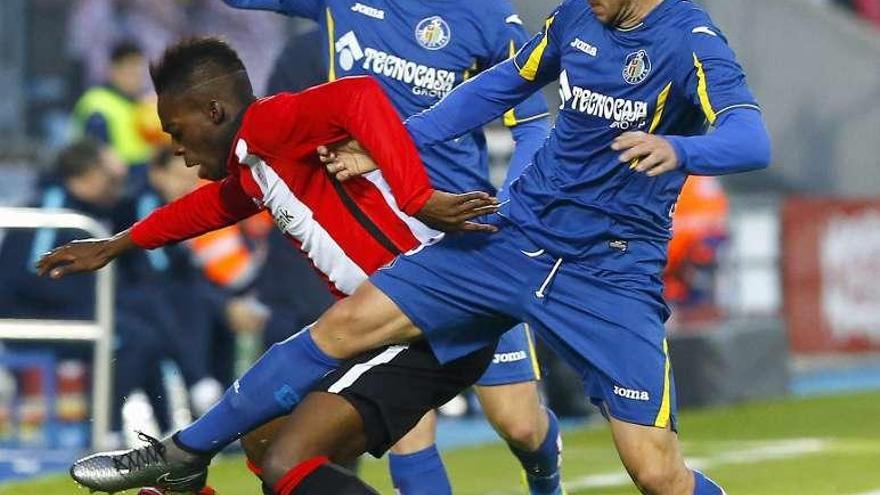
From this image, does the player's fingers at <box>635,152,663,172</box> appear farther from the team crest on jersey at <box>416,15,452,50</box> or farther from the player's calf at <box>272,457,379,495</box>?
the team crest on jersey at <box>416,15,452,50</box>

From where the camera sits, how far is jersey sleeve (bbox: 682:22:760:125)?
251 inches

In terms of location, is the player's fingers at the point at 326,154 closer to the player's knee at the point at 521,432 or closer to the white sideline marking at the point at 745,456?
the player's knee at the point at 521,432

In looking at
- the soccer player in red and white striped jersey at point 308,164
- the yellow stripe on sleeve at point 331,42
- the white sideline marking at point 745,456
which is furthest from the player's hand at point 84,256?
the white sideline marking at point 745,456

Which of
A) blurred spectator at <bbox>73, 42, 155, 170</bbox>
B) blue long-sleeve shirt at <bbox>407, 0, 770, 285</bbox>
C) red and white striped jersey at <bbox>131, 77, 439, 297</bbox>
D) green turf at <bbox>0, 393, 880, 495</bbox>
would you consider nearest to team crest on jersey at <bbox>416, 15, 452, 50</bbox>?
blue long-sleeve shirt at <bbox>407, 0, 770, 285</bbox>

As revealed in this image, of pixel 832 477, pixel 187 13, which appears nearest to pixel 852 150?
pixel 187 13

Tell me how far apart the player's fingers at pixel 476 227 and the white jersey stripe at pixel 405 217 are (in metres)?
0.19

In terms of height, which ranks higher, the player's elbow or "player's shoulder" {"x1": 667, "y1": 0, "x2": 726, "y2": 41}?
"player's shoulder" {"x1": 667, "y1": 0, "x2": 726, "y2": 41}

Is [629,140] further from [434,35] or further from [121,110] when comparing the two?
[121,110]

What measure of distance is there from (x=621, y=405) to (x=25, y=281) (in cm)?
617

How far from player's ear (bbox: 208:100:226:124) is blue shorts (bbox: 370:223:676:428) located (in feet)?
2.37

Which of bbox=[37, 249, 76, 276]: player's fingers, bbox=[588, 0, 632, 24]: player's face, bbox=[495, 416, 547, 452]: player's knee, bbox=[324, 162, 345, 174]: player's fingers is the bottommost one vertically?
bbox=[495, 416, 547, 452]: player's knee

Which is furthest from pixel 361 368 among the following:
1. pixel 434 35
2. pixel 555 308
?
pixel 434 35

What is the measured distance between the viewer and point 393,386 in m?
6.65

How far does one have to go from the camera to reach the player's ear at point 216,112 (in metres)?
6.83
